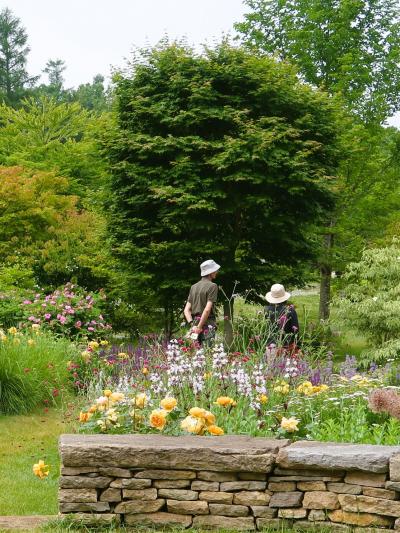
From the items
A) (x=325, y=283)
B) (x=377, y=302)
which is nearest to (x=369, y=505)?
(x=377, y=302)

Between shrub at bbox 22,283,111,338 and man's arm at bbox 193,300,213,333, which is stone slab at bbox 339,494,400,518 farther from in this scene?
shrub at bbox 22,283,111,338

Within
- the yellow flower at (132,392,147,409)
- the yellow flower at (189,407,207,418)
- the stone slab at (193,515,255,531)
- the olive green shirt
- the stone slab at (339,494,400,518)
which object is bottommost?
the stone slab at (193,515,255,531)

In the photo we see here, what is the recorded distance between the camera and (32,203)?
1585 cm

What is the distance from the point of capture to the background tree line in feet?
42.7

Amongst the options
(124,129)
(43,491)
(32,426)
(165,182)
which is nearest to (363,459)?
(43,491)

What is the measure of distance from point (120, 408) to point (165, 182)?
7.86 metres

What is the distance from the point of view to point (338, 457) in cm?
425

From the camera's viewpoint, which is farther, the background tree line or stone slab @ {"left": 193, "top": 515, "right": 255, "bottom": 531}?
the background tree line

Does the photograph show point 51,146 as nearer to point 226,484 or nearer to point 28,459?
point 28,459

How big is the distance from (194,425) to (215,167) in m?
8.60

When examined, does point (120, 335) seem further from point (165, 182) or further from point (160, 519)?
point (160, 519)

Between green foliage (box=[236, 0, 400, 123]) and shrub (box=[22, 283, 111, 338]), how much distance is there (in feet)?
23.8

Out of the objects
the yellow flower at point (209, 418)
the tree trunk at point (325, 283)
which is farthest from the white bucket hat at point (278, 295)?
the tree trunk at point (325, 283)

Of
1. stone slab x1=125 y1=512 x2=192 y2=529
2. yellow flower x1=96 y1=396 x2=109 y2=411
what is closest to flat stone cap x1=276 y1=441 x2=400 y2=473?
stone slab x1=125 y1=512 x2=192 y2=529
